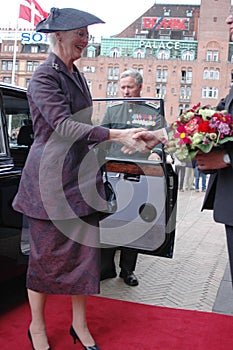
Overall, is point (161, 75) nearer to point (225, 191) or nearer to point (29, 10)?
point (29, 10)

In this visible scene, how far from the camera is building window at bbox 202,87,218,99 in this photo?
6581 centimetres

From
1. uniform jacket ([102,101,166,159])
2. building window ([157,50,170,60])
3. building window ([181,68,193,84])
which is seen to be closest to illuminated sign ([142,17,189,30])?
building window ([157,50,170,60])

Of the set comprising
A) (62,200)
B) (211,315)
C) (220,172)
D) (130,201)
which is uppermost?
(220,172)

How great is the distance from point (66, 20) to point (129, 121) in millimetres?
1593

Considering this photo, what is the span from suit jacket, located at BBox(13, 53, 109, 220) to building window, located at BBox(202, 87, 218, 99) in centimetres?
6457

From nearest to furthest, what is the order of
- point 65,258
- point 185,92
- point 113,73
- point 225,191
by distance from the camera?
point 225,191
point 65,258
point 185,92
point 113,73

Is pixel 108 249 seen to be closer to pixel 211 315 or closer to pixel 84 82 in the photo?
pixel 211 315

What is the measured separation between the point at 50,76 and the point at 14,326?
188cm

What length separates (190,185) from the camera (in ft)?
55.8

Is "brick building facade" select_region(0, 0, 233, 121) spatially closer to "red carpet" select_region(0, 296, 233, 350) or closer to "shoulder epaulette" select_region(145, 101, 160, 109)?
"shoulder epaulette" select_region(145, 101, 160, 109)

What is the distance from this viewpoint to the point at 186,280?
5.40 metres

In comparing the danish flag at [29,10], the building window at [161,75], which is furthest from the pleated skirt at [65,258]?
the building window at [161,75]

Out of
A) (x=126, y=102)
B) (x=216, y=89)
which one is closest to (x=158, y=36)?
(x=216, y=89)

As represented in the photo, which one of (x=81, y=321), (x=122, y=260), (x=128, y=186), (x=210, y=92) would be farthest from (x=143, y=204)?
(x=210, y=92)
